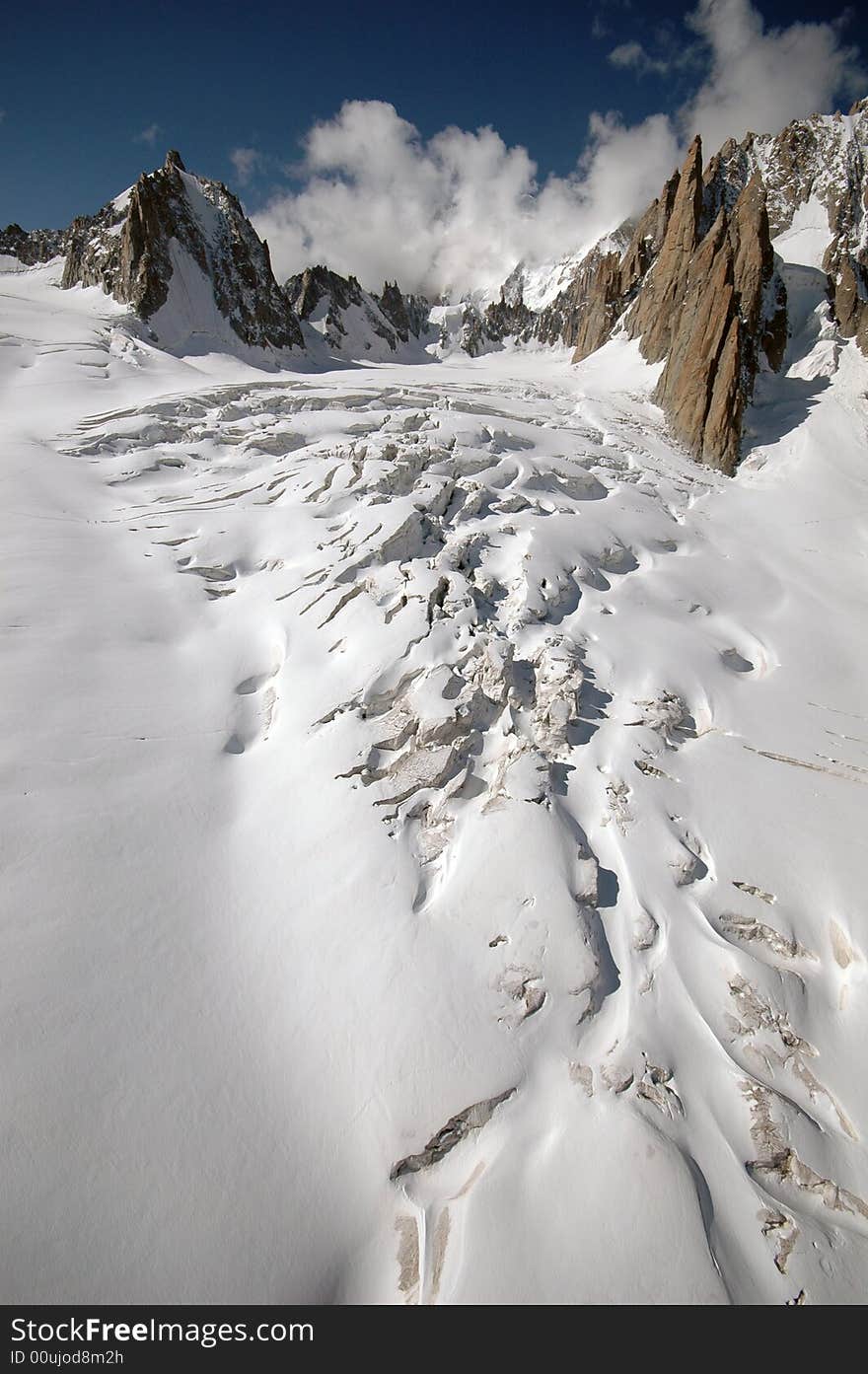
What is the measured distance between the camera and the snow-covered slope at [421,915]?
4598 mm

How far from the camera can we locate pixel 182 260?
47.9 m

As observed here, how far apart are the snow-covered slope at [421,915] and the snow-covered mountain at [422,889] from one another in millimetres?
39

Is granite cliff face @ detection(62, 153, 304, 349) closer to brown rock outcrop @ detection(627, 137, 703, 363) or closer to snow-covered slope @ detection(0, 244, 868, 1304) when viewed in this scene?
brown rock outcrop @ detection(627, 137, 703, 363)

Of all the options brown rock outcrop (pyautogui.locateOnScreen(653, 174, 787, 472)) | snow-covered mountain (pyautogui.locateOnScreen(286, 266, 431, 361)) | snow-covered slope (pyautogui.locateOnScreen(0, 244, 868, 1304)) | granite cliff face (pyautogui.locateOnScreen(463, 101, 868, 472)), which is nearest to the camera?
snow-covered slope (pyautogui.locateOnScreen(0, 244, 868, 1304))

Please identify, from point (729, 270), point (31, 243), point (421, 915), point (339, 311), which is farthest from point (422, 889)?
point (31, 243)

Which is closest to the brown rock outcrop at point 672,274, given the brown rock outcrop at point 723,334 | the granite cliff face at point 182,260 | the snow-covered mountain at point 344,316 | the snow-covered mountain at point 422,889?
the brown rock outcrop at point 723,334

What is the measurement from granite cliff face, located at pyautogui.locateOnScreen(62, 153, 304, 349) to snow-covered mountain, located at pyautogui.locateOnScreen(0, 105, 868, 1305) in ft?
126

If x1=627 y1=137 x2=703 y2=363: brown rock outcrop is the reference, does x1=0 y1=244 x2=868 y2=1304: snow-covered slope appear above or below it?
below

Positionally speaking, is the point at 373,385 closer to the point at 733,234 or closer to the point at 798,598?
the point at 798,598

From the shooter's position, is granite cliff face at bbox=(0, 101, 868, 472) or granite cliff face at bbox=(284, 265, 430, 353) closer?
granite cliff face at bbox=(0, 101, 868, 472)

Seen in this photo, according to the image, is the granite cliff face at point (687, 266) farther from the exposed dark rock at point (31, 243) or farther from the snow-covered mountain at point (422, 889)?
the exposed dark rock at point (31, 243)

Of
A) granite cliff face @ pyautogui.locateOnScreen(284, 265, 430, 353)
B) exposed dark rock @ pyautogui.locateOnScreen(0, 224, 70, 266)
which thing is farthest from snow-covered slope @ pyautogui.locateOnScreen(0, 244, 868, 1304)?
exposed dark rock @ pyautogui.locateOnScreen(0, 224, 70, 266)

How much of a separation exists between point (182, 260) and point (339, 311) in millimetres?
51933

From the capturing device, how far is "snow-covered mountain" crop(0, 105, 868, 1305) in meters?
4.62
